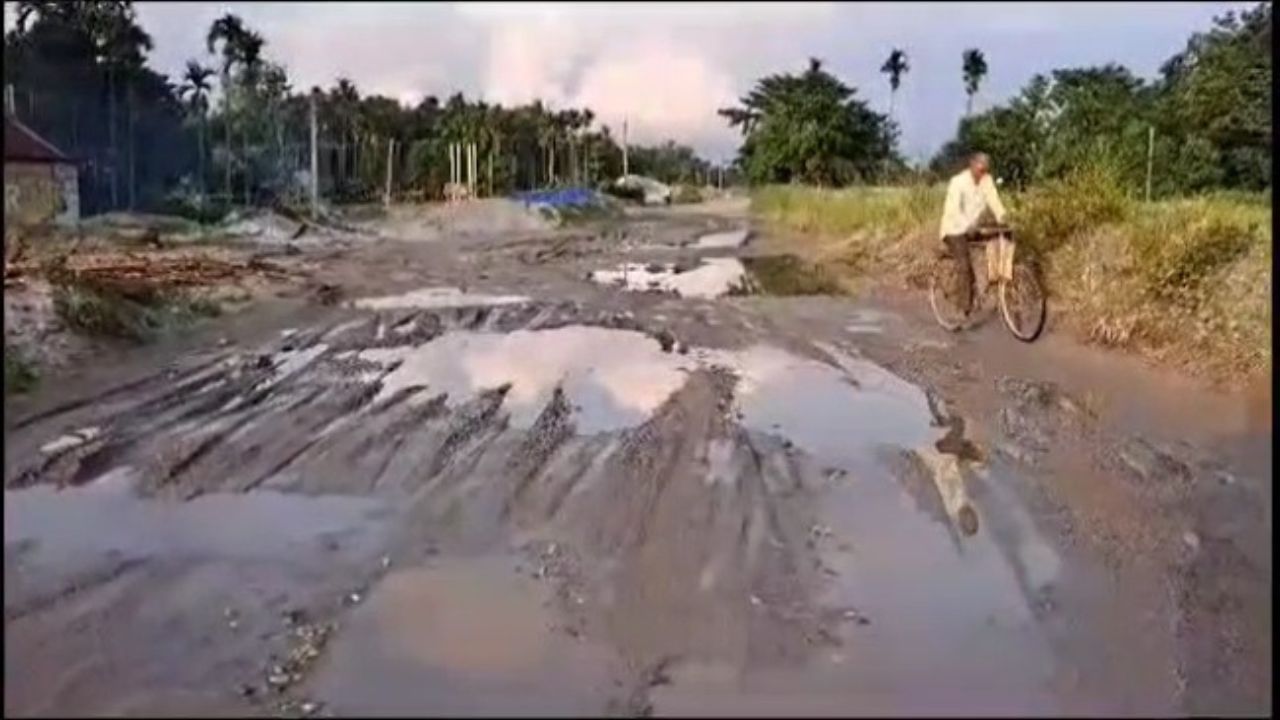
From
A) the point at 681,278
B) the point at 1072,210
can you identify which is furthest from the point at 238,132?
the point at 1072,210

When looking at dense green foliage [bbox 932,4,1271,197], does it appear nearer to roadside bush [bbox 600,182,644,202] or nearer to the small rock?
the small rock

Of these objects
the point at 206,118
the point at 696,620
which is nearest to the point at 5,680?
the point at 696,620

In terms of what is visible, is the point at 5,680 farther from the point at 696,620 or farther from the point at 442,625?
the point at 696,620

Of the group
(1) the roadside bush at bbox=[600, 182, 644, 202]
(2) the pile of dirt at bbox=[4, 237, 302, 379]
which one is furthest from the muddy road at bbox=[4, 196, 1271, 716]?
(1) the roadside bush at bbox=[600, 182, 644, 202]

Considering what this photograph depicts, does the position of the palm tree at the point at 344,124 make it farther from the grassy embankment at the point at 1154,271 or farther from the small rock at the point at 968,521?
the small rock at the point at 968,521

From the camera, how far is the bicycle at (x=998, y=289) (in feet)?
32.6

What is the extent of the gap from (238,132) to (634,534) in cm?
2159

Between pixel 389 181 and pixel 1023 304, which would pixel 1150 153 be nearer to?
pixel 1023 304

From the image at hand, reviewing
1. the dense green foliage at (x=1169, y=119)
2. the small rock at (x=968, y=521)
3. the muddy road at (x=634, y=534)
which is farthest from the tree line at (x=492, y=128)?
the small rock at (x=968, y=521)

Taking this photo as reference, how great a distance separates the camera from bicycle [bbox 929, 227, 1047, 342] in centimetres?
994

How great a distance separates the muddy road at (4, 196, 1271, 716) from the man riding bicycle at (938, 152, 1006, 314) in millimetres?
951

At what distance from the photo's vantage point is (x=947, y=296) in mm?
10906

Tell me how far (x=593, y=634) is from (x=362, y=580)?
2.99 feet

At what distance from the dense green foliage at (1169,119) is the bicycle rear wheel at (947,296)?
3.80 m
